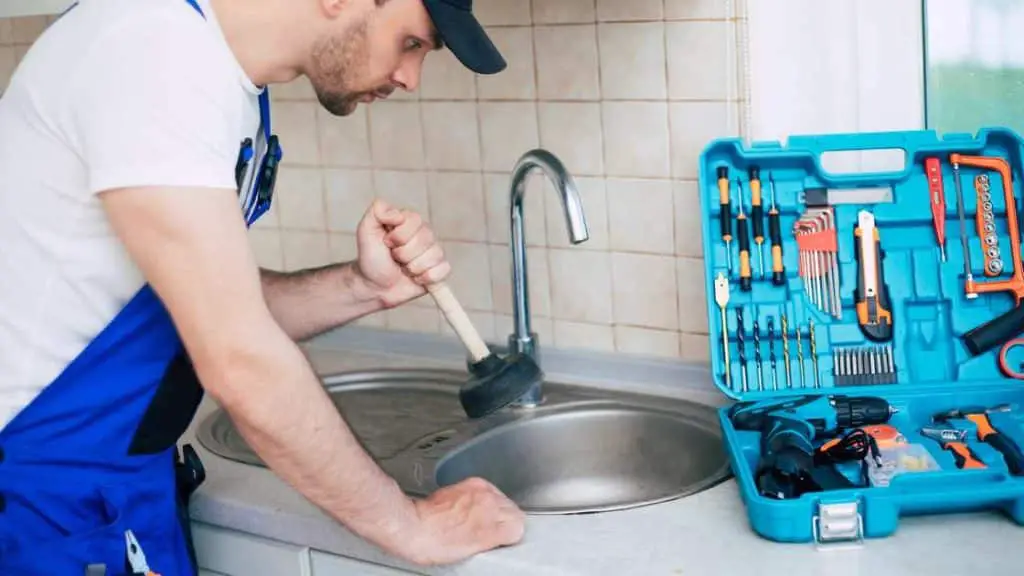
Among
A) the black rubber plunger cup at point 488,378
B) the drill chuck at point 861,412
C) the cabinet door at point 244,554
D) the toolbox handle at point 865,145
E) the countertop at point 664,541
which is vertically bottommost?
the cabinet door at point 244,554

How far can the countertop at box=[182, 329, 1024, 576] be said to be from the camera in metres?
1.29

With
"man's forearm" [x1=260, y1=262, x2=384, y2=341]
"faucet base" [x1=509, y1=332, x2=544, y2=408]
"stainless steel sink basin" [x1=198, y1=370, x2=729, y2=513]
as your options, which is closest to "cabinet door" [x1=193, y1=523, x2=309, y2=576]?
"stainless steel sink basin" [x1=198, y1=370, x2=729, y2=513]

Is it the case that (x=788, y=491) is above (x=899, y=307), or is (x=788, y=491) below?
below

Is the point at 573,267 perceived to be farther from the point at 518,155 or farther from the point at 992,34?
the point at 992,34

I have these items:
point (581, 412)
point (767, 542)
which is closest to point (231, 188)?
point (767, 542)

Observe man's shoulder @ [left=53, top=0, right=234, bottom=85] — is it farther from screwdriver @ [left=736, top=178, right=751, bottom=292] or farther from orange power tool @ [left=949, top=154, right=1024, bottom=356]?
orange power tool @ [left=949, top=154, right=1024, bottom=356]

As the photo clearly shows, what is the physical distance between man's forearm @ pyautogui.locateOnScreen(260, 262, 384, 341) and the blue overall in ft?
0.89

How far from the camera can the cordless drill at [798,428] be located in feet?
4.58

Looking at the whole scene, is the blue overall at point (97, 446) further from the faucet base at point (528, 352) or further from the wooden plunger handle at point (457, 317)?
the faucet base at point (528, 352)

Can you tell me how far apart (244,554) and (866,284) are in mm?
886

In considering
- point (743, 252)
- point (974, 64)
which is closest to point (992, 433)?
point (743, 252)

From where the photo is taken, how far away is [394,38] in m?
1.34

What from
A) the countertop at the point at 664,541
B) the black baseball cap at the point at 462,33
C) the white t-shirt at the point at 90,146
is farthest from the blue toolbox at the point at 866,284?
the white t-shirt at the point at 90,146

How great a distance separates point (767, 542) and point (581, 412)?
0.56 metres
